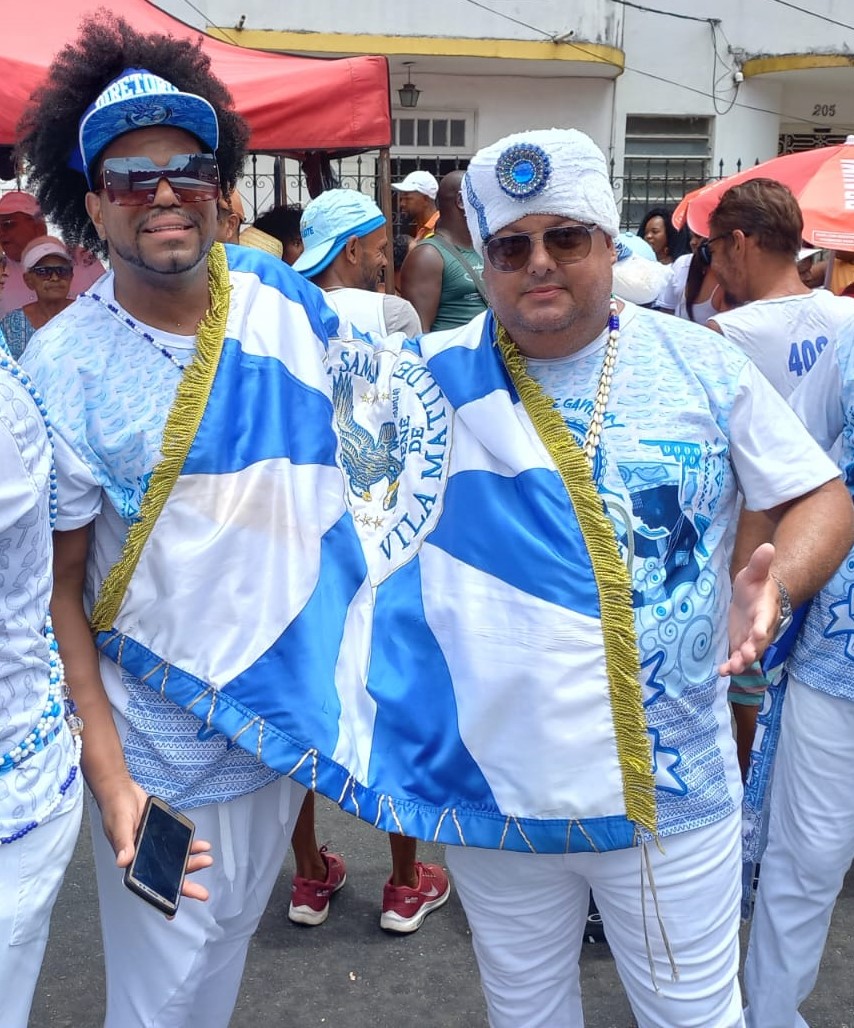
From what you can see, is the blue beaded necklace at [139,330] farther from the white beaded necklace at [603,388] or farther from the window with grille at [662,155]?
the window with grille at [662,155]

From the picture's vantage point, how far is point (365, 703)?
2117 millimetres

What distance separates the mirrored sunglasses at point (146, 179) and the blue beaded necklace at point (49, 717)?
50cm

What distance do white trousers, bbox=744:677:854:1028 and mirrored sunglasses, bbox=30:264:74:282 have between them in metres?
3.90

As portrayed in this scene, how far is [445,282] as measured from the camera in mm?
4953

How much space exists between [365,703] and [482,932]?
0.51 metres

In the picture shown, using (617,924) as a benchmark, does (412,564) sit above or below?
above

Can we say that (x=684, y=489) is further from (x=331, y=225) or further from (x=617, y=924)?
(x=331, y=225)

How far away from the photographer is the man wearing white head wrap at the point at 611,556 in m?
1.92

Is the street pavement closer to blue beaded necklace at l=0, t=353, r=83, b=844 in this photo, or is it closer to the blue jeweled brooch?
blue beaded necklace at l=0, t=353, r=83, b=844

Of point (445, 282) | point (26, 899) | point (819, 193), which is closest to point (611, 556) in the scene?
point (26, 899)

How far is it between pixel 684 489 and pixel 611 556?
0.56 ft

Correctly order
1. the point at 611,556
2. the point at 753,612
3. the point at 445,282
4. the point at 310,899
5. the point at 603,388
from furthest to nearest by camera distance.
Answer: the point at 445,282, the point at 310,899, the point at 603,388, the point at 611,556, the point at 753,612

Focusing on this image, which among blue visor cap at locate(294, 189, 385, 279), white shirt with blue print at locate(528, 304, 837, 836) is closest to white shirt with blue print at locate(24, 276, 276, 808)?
white shirt with blue print at locate(528, 304, 837, 836)

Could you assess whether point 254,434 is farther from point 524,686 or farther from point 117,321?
point 524,686
